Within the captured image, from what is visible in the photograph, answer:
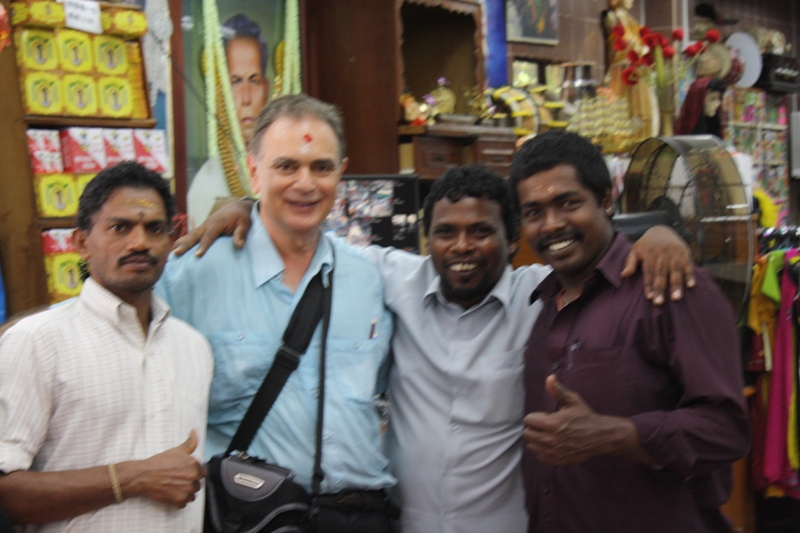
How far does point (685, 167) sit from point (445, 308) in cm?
102

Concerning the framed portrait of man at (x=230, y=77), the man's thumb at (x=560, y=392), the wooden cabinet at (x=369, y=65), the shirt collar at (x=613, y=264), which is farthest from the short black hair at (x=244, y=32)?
the man's thumb at (x=560, y=392)

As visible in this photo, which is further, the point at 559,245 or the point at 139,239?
the point at 559,245

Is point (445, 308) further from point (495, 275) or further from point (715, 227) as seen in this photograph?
point (715, 227)

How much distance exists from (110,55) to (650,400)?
2.53 meters

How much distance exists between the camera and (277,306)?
198cm

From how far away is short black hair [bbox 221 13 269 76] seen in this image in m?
4.19

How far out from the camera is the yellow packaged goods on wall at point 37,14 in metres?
3.00

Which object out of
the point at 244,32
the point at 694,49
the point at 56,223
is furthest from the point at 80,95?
the point at 694,49

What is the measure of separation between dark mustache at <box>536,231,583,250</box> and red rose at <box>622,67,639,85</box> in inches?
166

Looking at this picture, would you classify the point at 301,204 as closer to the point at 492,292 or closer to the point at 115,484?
the point at 492,292

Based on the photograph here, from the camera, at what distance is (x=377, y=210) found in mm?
3713

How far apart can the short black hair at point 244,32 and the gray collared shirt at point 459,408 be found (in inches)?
99.3

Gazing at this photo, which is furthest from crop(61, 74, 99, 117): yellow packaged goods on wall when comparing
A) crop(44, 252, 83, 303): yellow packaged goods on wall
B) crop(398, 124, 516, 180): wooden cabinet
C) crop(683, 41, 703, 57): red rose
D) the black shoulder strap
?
crop(683, 41, 703, 57): red rose

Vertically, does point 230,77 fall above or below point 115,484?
above
